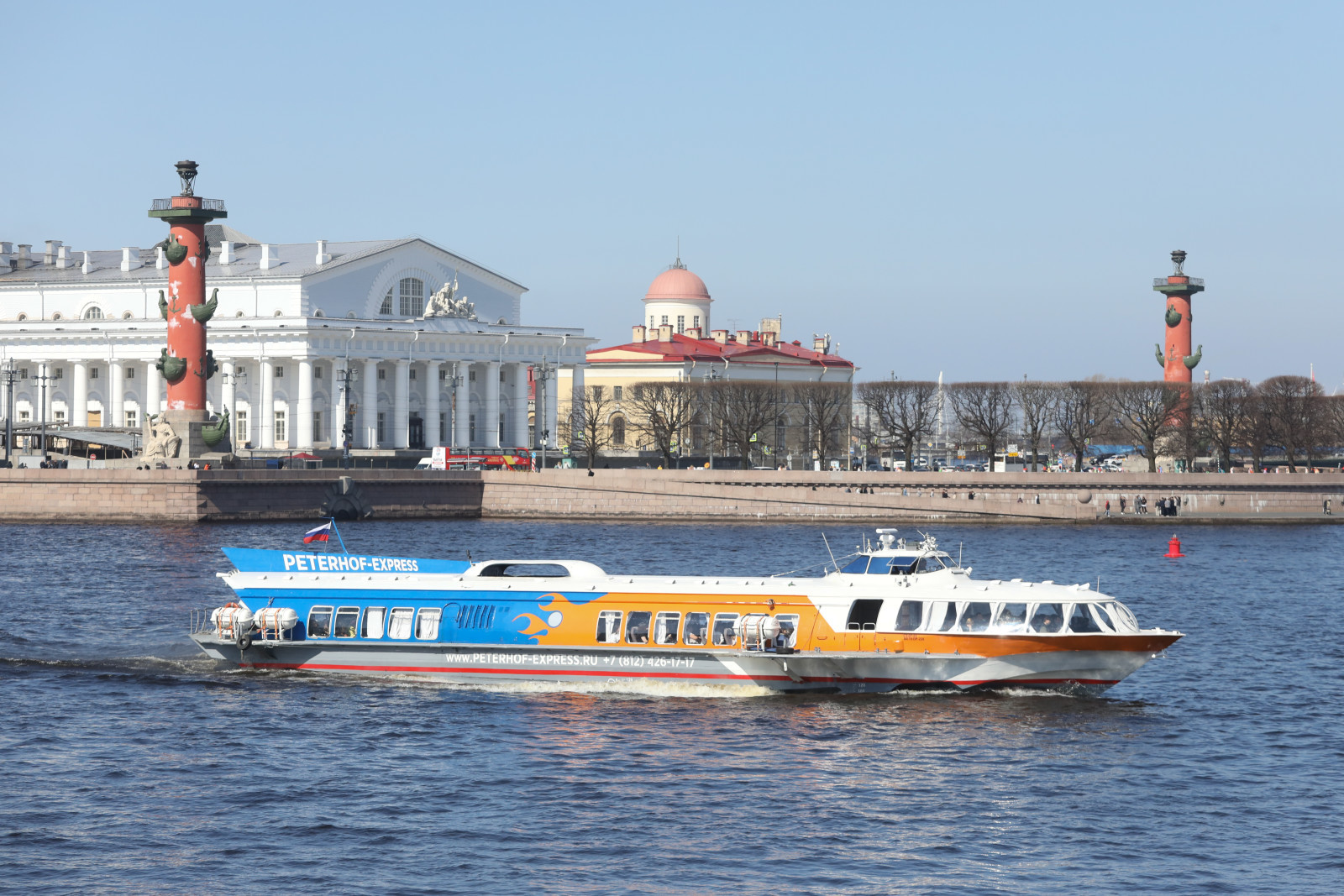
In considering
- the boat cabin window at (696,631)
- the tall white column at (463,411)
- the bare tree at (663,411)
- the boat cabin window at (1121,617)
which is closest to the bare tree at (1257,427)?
the bare tree at (663,411)

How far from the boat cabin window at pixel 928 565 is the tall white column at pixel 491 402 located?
80.0 meters

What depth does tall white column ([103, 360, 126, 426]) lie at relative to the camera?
10150 cm

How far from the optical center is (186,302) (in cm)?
7531

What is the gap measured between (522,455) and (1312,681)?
65841 millimetres

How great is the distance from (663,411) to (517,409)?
12.5 metres

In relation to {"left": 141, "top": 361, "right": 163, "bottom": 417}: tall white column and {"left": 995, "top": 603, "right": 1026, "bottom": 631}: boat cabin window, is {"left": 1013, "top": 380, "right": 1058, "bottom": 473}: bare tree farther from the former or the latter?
{"left": 995, "top": 603, "right": 1026, "bottom": 631}: boat cabin window

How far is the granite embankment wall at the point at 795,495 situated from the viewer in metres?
72.5

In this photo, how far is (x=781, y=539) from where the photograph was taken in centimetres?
6266

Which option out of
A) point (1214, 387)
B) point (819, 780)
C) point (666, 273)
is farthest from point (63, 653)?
point (666, 273)

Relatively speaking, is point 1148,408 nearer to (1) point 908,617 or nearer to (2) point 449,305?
(2) point 449,305

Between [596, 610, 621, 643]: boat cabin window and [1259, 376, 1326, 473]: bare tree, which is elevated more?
[1259, 376, 1326, 473]: bare tree

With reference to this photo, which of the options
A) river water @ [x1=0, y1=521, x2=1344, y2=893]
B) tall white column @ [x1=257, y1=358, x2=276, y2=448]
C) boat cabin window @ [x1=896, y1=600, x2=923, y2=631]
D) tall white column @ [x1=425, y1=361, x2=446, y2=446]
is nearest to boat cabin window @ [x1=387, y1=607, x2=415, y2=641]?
river water @ [x1=0, y1=521, x2=1344, y2=893]

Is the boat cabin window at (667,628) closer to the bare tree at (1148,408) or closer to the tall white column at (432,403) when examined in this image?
the bare tree at (1148,408)

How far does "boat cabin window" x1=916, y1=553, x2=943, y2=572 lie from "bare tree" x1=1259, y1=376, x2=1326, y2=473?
60381mm
